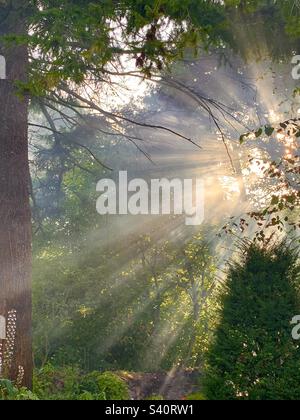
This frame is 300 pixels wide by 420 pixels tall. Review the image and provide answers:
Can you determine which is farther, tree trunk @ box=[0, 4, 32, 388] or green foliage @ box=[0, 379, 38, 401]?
tree trunk @ box=[0, 4, 32, 388]

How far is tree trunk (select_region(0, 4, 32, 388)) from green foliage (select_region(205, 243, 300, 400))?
2.73m

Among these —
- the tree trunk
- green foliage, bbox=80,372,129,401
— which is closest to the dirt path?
green foliage, bbox=80,372,129,401

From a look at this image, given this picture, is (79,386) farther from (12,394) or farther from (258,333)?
(258,333)

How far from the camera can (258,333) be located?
694 centimetres

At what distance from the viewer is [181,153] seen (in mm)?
23859

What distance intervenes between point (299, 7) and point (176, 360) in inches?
409

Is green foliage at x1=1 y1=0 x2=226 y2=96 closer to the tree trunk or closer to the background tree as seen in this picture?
the background tree

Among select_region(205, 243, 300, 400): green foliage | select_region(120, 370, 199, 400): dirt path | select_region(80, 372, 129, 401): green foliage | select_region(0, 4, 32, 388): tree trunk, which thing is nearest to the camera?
select_region(205, 243, 300, 400): green foliage

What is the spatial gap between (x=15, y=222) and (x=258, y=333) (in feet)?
12.3

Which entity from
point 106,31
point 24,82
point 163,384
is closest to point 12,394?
point 24,82

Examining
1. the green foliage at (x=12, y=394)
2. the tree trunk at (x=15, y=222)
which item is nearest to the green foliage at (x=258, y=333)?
the green foliage at (x=12, y=394)

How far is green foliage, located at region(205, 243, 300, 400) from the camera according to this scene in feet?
22.2

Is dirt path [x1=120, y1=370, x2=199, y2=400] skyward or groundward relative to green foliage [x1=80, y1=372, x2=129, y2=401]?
groundward

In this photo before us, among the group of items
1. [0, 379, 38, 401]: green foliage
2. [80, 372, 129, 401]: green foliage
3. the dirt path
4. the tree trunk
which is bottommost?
the dirt path
